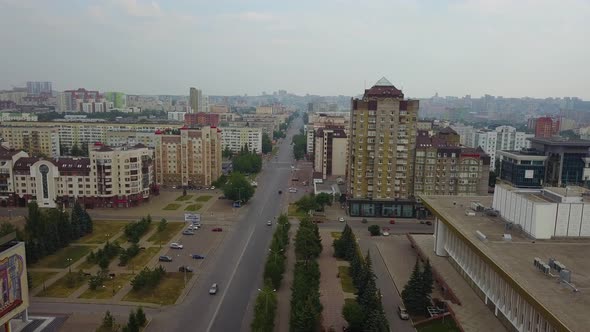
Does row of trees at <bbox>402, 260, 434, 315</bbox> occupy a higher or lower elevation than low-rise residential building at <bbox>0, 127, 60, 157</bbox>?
lower

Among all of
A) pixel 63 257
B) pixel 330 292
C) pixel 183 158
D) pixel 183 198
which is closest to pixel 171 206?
pixel 183 198

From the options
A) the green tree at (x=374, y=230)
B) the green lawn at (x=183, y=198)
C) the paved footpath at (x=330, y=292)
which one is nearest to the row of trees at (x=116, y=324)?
the paved footpath at (x=330, y=292)

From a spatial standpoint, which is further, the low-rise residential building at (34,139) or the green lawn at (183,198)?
the low-rise residential building at (34,139)

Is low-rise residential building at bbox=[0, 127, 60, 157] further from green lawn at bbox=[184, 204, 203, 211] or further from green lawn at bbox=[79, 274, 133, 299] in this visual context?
green lawn at bbox=[79, 274, 133, 299]

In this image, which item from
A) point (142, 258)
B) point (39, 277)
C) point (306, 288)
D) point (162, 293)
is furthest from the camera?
point (142, 258)

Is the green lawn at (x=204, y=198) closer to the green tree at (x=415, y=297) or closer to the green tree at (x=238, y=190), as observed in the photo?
the green tree at (x=238, y=190)

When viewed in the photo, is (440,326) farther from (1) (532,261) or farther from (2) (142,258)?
(2) (142,258)

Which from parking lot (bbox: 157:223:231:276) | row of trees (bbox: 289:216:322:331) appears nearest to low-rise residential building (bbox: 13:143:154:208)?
parking lot (bbox: 157:223:231:276)
